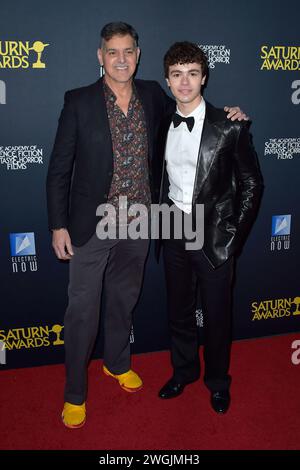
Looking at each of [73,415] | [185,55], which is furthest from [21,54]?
[73,415]

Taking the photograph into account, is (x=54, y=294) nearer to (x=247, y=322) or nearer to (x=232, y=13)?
(x=247, y=322)

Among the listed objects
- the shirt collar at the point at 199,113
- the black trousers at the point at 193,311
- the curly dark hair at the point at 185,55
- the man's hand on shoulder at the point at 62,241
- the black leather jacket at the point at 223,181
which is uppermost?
the curly dark hair at the point at 185,55

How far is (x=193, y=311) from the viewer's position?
288 cm

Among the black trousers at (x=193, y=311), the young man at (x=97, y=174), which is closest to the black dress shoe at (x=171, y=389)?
the black trousers at (x=193, y=311)

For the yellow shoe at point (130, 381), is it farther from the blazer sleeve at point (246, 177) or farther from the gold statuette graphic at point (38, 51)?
the gold statuette graphic at point (38, 51)

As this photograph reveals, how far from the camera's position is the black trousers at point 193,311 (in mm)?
2609

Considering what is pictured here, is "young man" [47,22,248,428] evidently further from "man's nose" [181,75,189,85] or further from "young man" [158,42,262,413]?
"man's nose" [181,75,189,85]

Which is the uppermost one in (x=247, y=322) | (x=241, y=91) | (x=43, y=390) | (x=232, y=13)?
(x=232, y=13)

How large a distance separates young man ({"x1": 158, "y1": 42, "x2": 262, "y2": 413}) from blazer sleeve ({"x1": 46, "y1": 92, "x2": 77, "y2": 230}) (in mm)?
541

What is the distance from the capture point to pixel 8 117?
113 inches

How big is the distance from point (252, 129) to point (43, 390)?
241 centimetres

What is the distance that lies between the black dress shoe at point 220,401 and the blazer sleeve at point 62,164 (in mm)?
1462

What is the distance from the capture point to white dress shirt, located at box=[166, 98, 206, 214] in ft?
8.04
